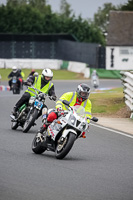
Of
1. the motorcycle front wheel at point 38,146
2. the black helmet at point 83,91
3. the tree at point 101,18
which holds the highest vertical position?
the black helmet at point 83,91

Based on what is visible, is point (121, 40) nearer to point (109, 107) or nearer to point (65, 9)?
point (109, 107)

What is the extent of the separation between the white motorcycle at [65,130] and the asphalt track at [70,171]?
221 millimetres

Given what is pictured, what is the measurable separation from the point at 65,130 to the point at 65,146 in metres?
0.28

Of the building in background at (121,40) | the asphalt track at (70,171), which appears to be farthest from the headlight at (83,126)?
the building in background at (121,40)

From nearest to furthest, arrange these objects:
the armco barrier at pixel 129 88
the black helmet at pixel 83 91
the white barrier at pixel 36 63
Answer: the black helmet at pixel 83 91, the armco barrier at pixel 129 88, the white barrier at pixel 36 63

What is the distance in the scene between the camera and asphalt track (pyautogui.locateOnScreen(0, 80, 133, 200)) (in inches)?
358

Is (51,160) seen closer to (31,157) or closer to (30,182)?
(31,157)

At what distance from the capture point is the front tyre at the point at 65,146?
12.0m

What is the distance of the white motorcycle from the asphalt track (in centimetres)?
22

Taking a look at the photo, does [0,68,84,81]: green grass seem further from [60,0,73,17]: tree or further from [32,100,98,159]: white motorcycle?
[60,0,73,17]: tree

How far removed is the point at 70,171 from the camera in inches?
436

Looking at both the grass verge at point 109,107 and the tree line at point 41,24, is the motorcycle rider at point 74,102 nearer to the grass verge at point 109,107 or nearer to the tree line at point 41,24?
the grass verge at point 109,107

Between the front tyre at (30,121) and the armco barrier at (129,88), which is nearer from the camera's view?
the front tyre at (30,121)

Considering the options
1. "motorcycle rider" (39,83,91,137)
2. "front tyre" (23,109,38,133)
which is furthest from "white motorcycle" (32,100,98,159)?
"front tyre" (23,109,38,133)
